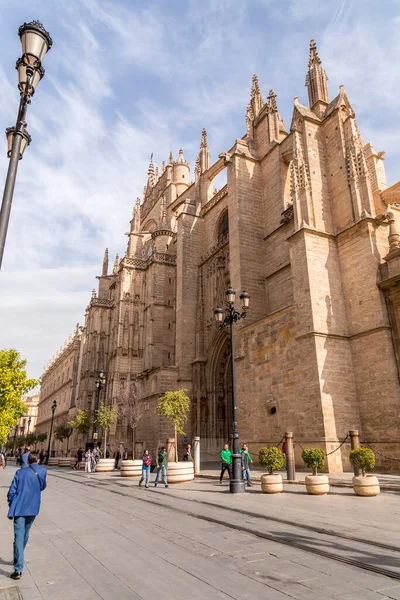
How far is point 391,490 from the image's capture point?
9492 mm

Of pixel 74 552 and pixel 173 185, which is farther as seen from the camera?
pixel 173 185

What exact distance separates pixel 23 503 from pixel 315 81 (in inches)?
899

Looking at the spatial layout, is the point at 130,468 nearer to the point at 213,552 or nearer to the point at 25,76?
the point at 213,552

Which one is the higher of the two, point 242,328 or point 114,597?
point 242,328

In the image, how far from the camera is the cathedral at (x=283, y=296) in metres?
14.4

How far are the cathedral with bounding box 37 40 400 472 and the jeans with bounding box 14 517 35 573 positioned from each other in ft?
36.8

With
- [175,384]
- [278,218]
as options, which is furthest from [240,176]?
[175,384]

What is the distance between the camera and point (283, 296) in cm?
2041

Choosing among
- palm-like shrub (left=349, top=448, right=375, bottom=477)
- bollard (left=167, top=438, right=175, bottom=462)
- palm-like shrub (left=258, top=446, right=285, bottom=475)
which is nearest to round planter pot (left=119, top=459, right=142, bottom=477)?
bollard (left=167, top=438, right=175, bottom=462)

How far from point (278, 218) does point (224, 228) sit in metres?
6.92

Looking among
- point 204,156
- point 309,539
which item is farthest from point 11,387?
point 204,156

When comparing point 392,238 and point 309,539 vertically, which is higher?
point 392,238

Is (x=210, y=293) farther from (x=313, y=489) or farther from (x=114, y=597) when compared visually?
(x=114, y=597)

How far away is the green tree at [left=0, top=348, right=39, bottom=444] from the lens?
20812 millimetres
